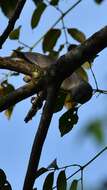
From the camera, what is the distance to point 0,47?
191 centimetres

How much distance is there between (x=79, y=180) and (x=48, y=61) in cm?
41

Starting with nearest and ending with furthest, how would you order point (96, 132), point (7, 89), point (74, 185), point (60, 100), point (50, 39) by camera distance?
point (96, 132)
point (74, 185)
point (60, 100)
point (7, 89)
point (50, 39)

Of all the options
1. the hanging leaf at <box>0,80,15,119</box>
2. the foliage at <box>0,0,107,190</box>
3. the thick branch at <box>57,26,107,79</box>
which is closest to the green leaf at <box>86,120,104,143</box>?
the foliage at <box>0,0,107,190</box>

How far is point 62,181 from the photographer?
179 centimetres

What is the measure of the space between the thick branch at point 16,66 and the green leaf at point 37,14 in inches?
26.8

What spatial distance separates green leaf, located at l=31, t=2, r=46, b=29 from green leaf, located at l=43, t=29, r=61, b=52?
0.24 ft

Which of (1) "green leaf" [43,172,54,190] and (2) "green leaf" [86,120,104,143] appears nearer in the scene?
(2) "green leaf" [86,120,104,143]

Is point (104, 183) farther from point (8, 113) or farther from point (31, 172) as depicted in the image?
point (8, 113)

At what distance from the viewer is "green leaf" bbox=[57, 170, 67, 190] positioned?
178 cm

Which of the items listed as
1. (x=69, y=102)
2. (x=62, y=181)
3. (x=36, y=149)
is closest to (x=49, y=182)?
(x=62, y=181)

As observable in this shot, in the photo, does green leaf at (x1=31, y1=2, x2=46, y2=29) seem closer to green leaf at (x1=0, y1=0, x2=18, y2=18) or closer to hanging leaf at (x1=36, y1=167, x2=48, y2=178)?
green leaf at (x1=0, y1=0, x2=18, y2=18)

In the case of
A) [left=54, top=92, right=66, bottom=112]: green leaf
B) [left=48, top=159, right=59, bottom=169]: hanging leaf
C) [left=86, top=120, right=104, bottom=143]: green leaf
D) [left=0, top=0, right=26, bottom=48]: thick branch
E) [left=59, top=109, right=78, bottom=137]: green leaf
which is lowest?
[left=86, top=120, right=104, bottom=143]: green leaf

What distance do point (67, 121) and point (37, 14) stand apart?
73cm

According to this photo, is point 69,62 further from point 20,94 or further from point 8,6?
point 8,6
